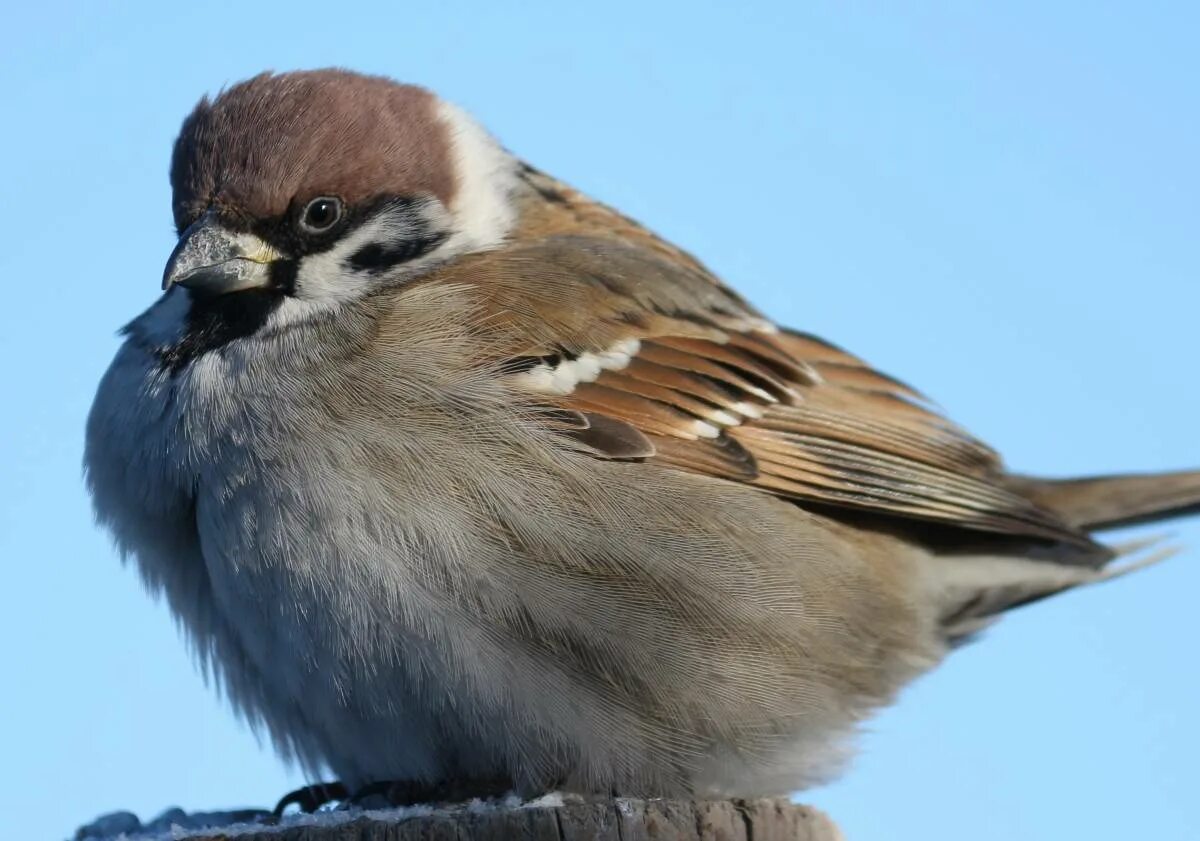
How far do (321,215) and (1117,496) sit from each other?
287 centimetres

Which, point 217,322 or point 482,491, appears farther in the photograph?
point 217,322

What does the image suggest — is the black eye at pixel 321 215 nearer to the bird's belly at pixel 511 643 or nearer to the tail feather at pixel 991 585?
the bird's belly at pixel 511 643

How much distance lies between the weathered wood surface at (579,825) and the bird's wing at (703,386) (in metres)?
1.36

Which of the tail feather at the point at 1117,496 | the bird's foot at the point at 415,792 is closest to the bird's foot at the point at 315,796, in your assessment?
the bird's foot at the point at 415,792

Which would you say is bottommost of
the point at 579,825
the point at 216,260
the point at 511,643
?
the point at 579,825

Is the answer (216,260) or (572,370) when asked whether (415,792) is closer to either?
(572,370)

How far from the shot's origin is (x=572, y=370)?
423cm

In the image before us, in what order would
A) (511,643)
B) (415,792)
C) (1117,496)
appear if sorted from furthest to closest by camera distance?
(1117,496) → (415,792) → (511,643)

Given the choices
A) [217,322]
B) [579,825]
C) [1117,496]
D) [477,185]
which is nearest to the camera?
[579,825]

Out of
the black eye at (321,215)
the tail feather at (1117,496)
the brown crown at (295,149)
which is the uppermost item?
the brown crown at (295,149)

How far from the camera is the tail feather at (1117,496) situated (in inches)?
207

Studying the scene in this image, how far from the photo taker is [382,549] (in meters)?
3.72

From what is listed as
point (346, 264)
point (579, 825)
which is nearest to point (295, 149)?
point (346, 264)

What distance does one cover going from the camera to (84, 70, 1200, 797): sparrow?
377 centimetres
